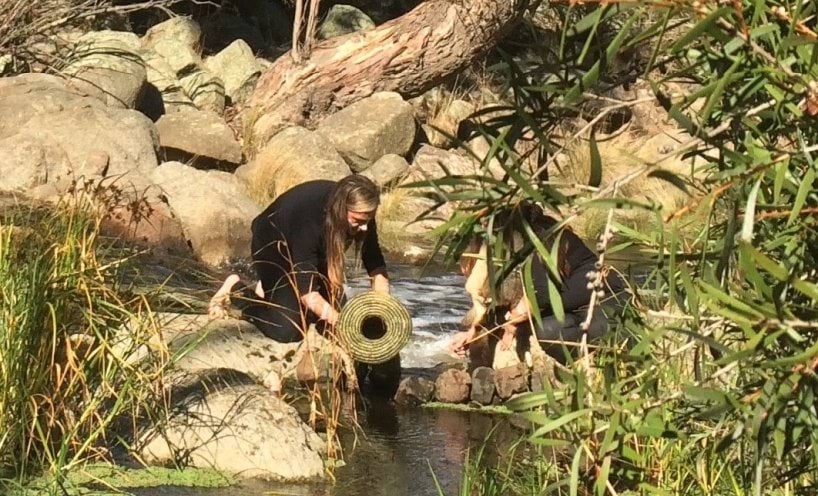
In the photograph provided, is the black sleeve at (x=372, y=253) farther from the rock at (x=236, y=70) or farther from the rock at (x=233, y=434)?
the rock at (x=236, y=70)

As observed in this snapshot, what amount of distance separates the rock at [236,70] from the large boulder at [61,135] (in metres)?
4.34

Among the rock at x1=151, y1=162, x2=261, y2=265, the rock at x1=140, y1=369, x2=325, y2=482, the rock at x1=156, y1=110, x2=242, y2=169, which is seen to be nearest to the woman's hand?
the rock at x1=140, y1=369, x2=325, y2=482

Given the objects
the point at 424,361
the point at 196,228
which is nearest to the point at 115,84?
the point at 196,228

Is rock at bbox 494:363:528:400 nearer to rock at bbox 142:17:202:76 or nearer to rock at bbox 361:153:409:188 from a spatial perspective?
rock at bbox 361:153:409:188

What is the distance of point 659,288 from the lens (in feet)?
10.5

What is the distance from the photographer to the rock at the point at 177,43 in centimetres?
1688

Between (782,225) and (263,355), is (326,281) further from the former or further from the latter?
(782,225)

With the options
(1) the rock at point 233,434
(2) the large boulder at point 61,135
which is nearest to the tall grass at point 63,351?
(1) the rock at point 233,434

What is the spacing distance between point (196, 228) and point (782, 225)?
891 cm

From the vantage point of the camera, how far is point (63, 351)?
4898 mm

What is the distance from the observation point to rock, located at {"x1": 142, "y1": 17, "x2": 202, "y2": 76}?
55.4 ft

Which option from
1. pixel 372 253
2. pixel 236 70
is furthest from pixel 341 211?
pixel 236 70

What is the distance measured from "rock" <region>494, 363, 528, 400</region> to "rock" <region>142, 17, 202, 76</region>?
10416mm

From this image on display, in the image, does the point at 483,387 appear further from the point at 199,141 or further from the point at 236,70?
the point at 236,70
